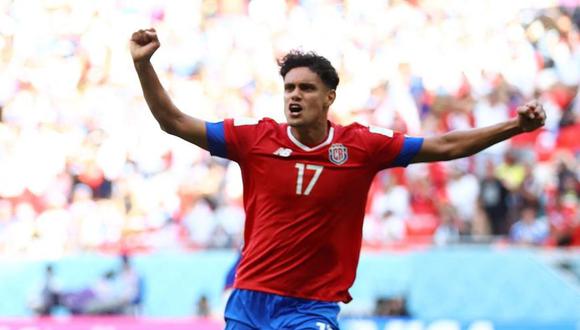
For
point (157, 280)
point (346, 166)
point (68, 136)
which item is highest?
point (68, 136)

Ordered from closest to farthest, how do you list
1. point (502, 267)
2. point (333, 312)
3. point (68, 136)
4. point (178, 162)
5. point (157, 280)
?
1. point (333, 312)
2. point (502, 267)
3. point (157, 280)
4. point (178, 162)
5. point (68, 136)

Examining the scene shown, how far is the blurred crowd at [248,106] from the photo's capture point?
15.1m

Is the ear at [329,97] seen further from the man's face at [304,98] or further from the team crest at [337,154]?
the team crest at [337,154]

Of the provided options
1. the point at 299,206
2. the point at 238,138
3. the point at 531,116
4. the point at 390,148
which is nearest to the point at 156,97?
the point at 238,138

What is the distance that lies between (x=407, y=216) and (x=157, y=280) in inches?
136

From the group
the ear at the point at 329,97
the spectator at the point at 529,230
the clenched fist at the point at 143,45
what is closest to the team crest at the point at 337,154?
the ear at the point at 329,97

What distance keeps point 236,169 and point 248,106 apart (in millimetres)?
1941

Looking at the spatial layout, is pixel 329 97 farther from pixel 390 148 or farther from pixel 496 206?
pixel 496 206

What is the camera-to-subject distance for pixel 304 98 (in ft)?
20.3

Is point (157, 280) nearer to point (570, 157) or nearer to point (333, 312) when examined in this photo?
point (570, 157)

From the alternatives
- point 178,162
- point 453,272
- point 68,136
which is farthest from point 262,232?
point 68,136

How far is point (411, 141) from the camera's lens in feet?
20.9

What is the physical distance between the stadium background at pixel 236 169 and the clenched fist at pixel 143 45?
620 cm

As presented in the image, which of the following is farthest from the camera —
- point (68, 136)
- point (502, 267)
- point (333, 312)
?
point (68, 136)
